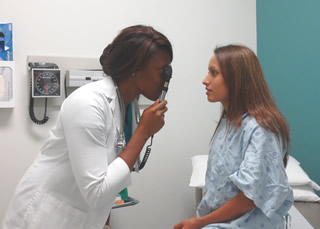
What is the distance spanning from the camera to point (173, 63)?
2.46 m

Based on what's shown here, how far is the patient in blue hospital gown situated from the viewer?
1.23 m

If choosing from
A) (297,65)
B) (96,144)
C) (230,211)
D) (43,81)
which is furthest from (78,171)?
(297,65)

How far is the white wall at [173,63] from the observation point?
2096mm

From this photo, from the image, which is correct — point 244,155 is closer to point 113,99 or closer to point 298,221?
point 113,99

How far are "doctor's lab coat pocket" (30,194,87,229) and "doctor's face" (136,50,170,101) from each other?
0.42 metres

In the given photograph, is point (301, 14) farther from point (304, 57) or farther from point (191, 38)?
point (191, 38)

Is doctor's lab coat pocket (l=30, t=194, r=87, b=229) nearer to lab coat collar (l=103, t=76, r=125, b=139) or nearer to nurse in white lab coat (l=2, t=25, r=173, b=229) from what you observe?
nurse in white lab coat (l=2, t=25, r=173, b=229)

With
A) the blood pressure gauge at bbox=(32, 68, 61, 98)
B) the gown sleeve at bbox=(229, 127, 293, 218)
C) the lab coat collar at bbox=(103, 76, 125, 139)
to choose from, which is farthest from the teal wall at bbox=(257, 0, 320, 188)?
the lab coat collar at bbox=(103, 76, 125, 139)

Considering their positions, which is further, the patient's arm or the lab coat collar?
the patient's arm

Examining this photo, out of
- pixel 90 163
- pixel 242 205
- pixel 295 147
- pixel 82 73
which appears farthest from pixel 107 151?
pixel 295 147

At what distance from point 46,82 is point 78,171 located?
1.16 meters

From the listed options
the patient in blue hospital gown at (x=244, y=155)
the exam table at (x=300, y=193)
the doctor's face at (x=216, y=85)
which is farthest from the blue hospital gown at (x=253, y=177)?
the exam table at (x=300, y=193)

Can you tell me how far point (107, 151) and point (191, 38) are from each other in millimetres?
1553

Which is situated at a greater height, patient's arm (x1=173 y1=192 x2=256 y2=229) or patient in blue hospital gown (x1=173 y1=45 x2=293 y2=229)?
patient in blue hospital gown (x1=173 y1=45 x2=293 y2=229)
